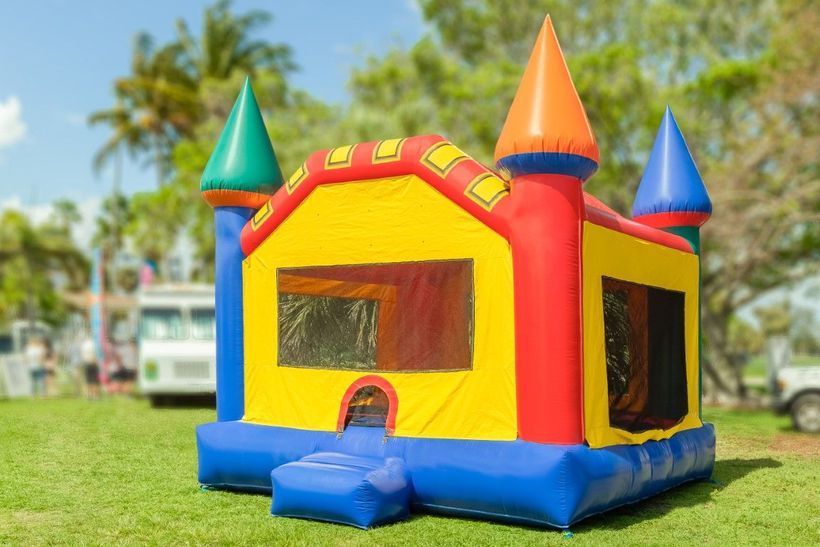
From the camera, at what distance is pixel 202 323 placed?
16.3 metres

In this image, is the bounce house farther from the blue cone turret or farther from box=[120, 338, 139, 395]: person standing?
box=[120, 338, 139, 395]: person standing

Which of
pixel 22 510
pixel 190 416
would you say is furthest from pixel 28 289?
pixel 22 510

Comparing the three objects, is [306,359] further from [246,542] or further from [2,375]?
[2,375]

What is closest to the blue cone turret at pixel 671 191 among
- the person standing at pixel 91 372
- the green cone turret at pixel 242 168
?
the green cone turret at pixel 242 168

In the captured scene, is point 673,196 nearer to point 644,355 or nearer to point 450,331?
point 644,355

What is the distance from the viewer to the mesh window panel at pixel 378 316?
6914 millimetres

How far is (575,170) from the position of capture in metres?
6.43

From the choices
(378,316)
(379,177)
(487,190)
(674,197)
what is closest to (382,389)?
(378,316)

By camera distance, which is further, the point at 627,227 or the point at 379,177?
the point at 627,227

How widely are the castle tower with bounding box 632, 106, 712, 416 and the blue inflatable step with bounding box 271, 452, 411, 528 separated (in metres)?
3.83

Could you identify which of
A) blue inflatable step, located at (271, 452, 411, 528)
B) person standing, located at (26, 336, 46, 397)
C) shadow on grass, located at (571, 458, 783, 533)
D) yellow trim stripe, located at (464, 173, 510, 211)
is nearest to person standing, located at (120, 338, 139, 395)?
person standing, located at (26, 336, 46, 397)

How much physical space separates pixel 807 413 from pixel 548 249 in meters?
9.03

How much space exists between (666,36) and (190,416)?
45.9 feet

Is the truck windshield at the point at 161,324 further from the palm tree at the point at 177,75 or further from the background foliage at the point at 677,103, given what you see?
the palm tree at the point at 177,75
